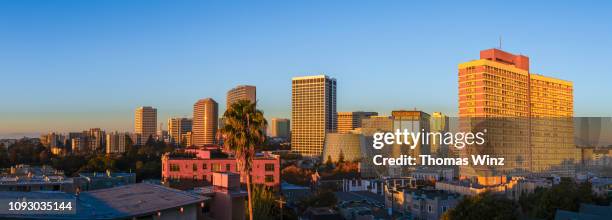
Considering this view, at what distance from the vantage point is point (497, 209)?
3609 centimetres

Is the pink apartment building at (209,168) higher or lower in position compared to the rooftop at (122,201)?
lower

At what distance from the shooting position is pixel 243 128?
22656mm

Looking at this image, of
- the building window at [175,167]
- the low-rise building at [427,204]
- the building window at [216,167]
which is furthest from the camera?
the building window at [216,167]

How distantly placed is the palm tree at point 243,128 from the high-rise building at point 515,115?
97.4 m

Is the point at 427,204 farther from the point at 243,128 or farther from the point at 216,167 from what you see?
the point at 243,128

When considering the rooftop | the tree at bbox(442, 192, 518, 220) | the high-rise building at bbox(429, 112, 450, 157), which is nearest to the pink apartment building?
the tree at bbox(442, 192, 518, 220)

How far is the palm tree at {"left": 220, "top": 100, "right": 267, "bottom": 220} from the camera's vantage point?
22.6 meters

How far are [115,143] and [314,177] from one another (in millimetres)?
115519

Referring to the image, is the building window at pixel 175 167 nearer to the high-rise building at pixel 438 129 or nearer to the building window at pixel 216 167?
the building window at pixel 216 167

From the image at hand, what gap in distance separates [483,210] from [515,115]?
4103 inches

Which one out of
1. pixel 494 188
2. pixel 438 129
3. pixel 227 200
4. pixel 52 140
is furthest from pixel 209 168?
pixel 52 140

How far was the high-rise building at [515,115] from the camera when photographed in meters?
120

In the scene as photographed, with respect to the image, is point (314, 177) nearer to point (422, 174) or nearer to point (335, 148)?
point (422, 174)

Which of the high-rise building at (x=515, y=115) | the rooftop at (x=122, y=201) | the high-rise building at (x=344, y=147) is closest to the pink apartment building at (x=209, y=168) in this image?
the rooftop at (x=122, y=201)
